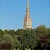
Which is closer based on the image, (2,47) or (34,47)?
(2,47)

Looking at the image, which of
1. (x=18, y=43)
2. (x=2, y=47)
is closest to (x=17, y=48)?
(x=18, y=43)

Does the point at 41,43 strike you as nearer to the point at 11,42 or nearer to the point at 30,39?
the point at 30,39

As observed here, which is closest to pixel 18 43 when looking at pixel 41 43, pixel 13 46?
pixel 13 46

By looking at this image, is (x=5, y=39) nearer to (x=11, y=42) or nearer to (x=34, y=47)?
(x=11, y=42)

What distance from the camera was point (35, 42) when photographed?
222 feet

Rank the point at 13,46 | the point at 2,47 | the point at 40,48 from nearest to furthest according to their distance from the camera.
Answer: the point at 2,47 < the point at 13,46 < the point at 40,48

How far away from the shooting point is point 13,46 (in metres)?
66.6

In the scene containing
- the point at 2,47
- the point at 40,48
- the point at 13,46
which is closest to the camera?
the point at 2,47

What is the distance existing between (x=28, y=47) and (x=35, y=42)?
6.93ft

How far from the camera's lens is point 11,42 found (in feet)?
214

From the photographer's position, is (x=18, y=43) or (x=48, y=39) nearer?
(x=18, y=43)

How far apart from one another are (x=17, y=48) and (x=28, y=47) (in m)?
3.93

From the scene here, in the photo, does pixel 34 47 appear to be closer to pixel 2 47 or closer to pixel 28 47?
pixel 28 47

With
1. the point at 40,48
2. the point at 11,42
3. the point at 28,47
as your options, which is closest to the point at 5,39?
the point at 11,42
